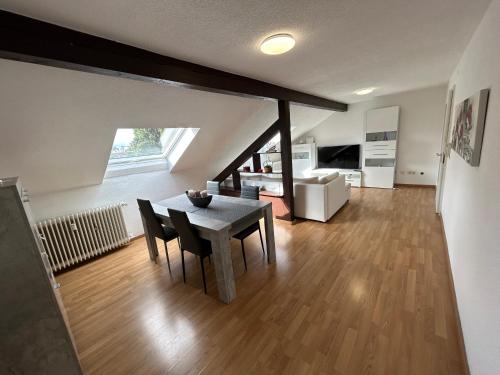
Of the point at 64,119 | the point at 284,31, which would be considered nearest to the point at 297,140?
the point at 284,31

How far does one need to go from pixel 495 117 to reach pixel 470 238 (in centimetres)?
85

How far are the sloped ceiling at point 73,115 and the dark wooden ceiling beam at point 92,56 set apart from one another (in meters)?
0.32

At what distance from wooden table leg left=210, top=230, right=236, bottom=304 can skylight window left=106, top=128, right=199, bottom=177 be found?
196 centimetres

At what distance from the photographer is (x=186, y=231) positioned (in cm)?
208

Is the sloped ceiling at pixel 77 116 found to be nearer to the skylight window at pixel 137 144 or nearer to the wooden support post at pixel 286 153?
the wooden support post at pixel 286 153

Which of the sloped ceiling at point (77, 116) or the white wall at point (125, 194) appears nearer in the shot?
the sloped ceiling at point (77, 116)

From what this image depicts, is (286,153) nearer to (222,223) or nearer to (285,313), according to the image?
(222,223)

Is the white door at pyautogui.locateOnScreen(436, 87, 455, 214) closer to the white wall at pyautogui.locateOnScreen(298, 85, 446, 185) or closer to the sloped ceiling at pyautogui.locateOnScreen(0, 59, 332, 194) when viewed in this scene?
the white wall at pyautogui.locateOnScreen(298, 85, 446, 185)

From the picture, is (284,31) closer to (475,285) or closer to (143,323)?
(475,285)

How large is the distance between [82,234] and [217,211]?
199cm

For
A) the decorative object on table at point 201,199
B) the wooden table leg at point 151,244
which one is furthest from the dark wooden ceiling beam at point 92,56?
the wooden table leg at point 151,244

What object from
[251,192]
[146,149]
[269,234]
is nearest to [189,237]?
[269,234]

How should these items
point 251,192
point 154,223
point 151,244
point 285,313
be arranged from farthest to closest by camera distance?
point 251,192 < point 151,244 < point 154,223 < point 285,313

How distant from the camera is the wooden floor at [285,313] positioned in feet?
4.81
